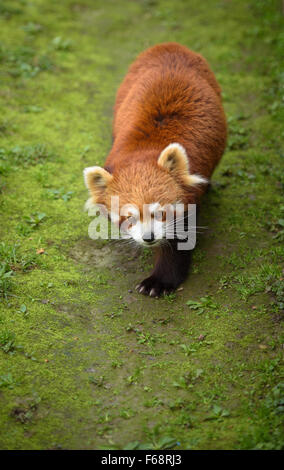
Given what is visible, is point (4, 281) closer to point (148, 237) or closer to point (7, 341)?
point (7, 341)

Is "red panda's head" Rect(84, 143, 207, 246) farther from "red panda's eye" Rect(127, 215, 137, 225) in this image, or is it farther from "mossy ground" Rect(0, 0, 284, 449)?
"mossy ground" Rect(0, 0, 284, 449)

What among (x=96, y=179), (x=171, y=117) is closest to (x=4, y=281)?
(x=96, y=179)

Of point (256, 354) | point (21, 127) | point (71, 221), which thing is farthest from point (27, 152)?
point (256, 354)

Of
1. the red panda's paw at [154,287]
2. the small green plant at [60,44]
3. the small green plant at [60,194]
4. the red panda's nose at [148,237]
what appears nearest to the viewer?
the red panda's nose at [148,237]

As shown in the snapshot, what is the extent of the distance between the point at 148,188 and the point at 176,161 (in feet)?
1.12

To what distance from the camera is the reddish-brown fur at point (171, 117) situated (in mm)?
4508

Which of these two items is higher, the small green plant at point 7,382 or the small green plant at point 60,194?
the small green plant at point 60,194

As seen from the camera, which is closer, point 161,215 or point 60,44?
point 161,215

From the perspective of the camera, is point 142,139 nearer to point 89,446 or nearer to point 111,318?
point 111,318

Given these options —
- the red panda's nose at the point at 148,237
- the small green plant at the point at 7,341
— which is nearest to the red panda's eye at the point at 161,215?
the red panda's nose at the point at 148,237

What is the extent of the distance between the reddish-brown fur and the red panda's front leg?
1.93ft

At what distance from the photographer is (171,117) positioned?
4613 mm

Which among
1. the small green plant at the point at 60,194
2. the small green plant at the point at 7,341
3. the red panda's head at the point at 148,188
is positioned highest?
the small green plant at the point at 60,194

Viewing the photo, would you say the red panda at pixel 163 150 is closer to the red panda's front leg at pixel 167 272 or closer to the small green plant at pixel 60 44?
the red panda's front leg at pixel 167 272
